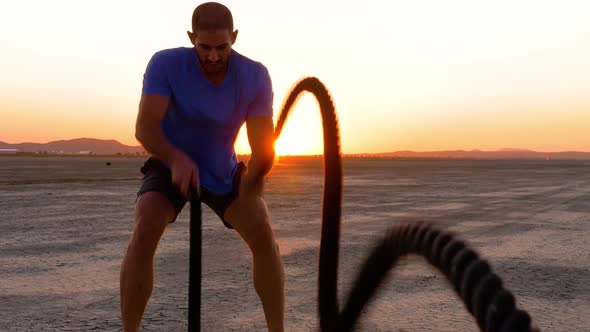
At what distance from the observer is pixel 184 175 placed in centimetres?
231

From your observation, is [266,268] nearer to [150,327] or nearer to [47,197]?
[150,327]

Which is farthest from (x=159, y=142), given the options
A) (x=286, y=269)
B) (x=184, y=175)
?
(x=286, y=269)

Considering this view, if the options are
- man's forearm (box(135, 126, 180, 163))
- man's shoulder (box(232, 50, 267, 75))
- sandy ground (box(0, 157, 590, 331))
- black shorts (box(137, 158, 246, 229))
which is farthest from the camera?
sandy ground (box(0, 157, 590, 331))

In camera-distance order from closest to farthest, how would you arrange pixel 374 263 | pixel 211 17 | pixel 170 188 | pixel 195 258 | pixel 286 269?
pixel 374 263 < pixel 195 258 < pixel 211 17 < pixel 170 188 < pixel 286 269

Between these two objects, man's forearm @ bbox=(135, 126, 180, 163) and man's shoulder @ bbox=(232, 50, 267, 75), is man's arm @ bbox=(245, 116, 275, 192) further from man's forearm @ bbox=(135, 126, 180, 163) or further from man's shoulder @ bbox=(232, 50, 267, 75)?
man's forearm @ bbox=(135, 126, 180, 163)

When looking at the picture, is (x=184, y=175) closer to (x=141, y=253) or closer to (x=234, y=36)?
(x=141, y=253)

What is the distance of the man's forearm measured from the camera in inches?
95.9

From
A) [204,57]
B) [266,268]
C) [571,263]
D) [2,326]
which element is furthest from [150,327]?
[571,263]

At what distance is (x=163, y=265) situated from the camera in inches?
219

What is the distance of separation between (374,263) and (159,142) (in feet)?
3.72

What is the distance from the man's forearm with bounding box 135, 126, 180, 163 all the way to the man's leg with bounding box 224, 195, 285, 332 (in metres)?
0.48

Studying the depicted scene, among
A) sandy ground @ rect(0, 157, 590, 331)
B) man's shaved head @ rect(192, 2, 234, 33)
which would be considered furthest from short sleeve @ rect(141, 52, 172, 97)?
sandy ground @ rect(0, 157, 590, 331)

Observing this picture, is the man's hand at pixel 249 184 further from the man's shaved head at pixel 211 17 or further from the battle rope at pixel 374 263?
the man's shaved head at pixel 211 17

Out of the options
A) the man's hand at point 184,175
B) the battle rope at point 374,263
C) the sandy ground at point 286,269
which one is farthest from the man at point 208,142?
the sandy ground at point 286,269
